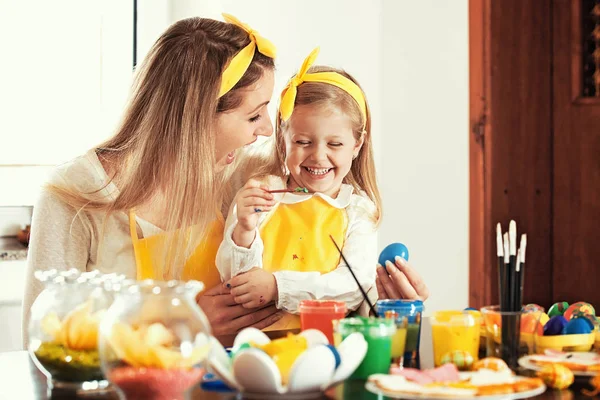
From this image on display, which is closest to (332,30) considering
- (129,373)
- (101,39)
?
(101,39)

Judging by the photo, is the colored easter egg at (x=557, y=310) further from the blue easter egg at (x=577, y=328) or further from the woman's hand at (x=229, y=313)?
the woman's hand at (x=229, y=313)

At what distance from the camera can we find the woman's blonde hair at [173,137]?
2.16 meters

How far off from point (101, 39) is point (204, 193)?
1.56 meters

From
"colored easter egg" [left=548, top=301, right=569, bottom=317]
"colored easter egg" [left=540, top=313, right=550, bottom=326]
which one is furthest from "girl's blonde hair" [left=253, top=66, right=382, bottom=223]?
"colored easter egg" [left=540, top=313, right=550, bottom=326]

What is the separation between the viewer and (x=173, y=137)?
2.17m

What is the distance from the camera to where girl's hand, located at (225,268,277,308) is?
219cm

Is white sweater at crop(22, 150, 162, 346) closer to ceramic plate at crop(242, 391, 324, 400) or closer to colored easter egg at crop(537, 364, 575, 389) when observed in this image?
ceramic plate at crop(242, 391, 324, 400)

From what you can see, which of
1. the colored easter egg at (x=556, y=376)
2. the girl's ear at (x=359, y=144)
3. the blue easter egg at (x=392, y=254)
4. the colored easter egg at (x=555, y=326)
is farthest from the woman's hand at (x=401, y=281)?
the colored easter egg at (x=556, y=376)

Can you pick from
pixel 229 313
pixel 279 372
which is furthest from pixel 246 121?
pixel 279 372

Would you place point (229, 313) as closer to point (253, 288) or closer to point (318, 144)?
point (253, 288)

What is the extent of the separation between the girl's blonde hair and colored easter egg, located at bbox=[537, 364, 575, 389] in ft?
4.10

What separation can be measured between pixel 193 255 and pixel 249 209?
0.77 ft

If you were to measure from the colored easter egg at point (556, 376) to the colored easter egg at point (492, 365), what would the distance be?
5 cm

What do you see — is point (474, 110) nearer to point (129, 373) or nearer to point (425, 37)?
point (425, 37)
